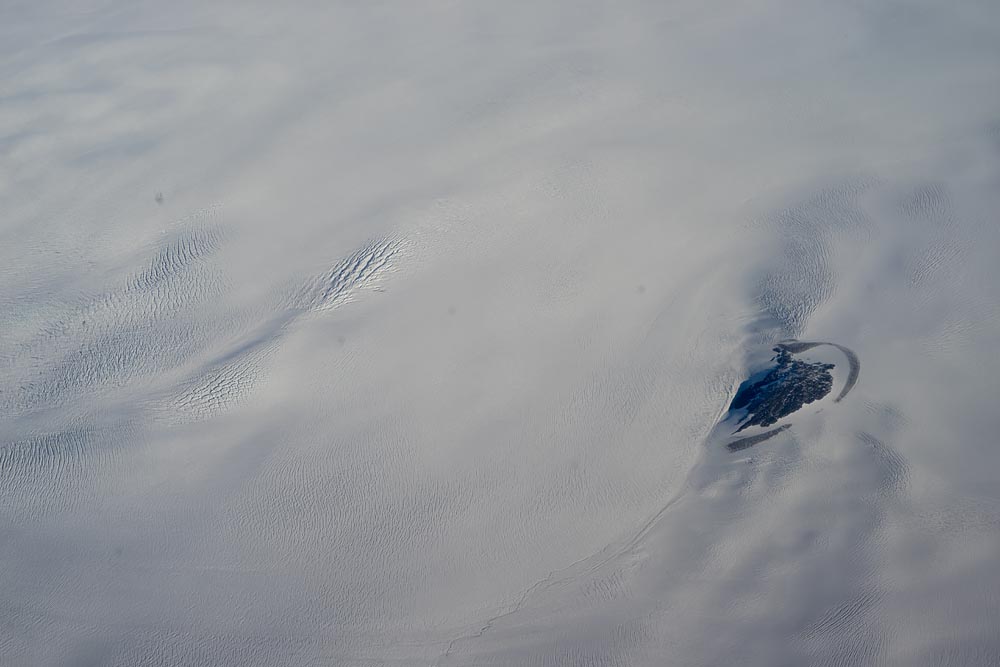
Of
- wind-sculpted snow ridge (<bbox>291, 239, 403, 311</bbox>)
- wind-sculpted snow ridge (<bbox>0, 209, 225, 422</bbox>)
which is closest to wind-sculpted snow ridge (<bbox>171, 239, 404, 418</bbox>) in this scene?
wind-sculpted snow ridge (<bbox>291, 239, 403, 311</bbox>)

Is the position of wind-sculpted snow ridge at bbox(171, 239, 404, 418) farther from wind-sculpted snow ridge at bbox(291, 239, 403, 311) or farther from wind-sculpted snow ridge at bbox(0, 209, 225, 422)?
wind-sculpted snow ridge at bbox(0, 209, 225, 422)

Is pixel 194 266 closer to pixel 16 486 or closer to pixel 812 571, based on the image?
pixel 16 486

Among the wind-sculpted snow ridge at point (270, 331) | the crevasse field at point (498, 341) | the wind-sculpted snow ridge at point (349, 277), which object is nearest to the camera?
the crevasse field at point (498, 341)

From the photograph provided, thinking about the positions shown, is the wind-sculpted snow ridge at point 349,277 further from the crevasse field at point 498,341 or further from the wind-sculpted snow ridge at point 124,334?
the wind-sculpted snow ridge at point 124,334

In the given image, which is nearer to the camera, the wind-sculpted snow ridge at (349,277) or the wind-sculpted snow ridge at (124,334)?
the wind-sculpted snow ridge at (124,334)

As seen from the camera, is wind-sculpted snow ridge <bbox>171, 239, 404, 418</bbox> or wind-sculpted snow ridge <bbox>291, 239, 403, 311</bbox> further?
wind-sculpted snow ridge <bbox>291, 239, 403, 311</bbox>

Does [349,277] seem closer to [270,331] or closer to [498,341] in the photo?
[270,331]

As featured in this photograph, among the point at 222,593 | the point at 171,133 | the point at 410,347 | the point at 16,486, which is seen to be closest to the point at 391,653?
the point at 222,593

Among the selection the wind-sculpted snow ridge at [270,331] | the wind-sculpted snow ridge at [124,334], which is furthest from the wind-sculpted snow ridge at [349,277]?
the wind-sculpted snow ridge at [124,334]

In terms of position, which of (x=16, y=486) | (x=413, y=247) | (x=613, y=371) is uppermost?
(x=413, y=247)
